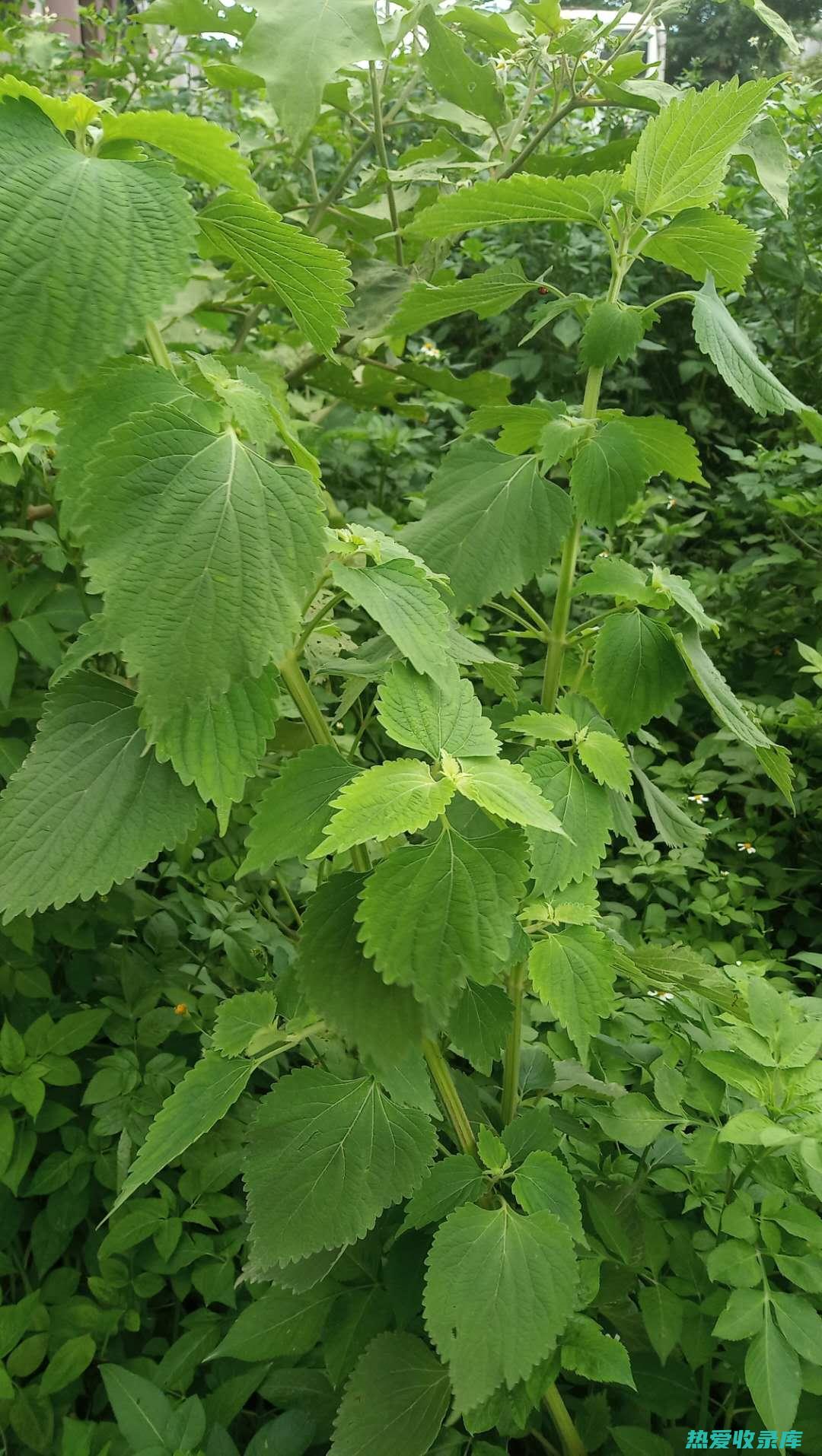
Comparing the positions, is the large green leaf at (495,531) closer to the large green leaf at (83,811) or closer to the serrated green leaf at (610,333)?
the serrated green leaf at (610,333)

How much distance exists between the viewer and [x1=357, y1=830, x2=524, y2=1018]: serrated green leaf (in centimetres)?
67

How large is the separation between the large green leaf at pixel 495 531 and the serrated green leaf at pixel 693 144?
243 mm

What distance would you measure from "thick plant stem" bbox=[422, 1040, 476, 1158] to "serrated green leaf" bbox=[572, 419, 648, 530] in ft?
1.52

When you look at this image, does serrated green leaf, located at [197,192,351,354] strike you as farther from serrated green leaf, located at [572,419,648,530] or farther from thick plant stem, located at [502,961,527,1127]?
thick plant stem, located at [502,961,527,1127]

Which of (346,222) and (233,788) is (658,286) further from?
(233,788)

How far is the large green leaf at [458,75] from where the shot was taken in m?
1.29

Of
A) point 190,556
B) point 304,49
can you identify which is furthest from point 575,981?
point 304,49

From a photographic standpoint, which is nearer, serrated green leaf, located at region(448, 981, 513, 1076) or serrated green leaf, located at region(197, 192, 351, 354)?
serrated green leaf, located at region(197, 192, 351, 354)

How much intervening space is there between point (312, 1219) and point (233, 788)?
14.3 inches

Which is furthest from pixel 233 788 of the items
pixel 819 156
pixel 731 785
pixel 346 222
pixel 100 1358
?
pixel 819 156

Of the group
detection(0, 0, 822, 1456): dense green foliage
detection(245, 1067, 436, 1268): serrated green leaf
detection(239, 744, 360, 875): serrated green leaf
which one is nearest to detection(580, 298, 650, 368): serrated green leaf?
detection(0, 0, 822, 1456): dense green foliage

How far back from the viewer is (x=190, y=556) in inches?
24.4

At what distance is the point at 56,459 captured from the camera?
0.67 meters

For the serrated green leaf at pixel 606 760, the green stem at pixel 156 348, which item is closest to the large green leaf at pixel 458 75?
the green stem at pixel 156 348
